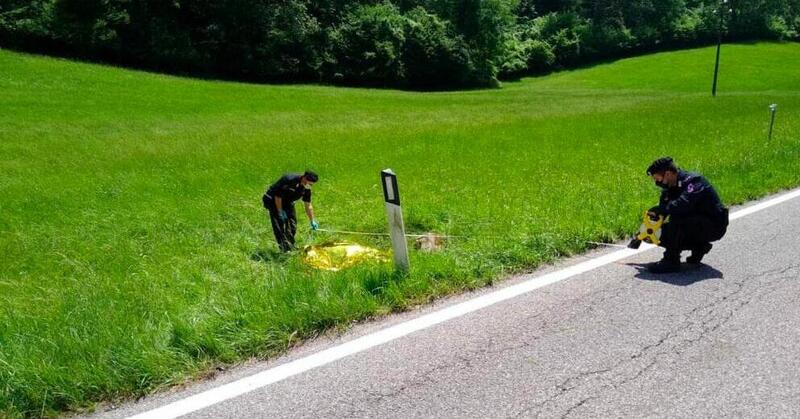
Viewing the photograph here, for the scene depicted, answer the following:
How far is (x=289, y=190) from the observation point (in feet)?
26.6

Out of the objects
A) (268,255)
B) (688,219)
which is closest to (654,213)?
(688,219)

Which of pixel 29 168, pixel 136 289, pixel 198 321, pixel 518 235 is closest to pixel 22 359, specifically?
pixel 198 321

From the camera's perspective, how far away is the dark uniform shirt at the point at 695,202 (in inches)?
218

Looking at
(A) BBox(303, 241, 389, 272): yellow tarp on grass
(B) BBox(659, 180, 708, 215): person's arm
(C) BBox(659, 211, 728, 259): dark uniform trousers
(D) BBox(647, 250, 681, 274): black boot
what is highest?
(B) BBox(659, 180, 708, 215): person's arm

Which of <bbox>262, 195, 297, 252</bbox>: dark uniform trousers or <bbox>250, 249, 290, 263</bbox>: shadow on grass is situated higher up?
<bbox>262, 195, 297, 252</bbox>: dark uniform trousers

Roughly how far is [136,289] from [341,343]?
8.26ft

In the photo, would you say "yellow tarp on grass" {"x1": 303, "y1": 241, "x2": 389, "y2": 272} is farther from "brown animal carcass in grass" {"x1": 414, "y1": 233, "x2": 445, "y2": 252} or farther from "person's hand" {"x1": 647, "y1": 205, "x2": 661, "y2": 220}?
"person's hand" {"x1": 647, "y1": 205, "x2": 661, "y2": 220}

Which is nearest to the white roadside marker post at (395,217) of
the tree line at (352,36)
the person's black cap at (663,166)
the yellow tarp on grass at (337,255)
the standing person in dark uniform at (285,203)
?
the yellow tarp on grass at (337,255)

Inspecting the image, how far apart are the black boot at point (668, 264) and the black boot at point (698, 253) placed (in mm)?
178

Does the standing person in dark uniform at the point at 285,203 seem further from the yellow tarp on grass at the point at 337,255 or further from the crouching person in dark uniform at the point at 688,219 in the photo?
the crouching person in dark uniform at the point at 688,219

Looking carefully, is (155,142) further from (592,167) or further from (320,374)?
(320,374)

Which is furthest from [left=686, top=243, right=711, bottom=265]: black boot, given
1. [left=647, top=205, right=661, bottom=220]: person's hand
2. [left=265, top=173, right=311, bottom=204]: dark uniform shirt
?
[left=265, top=173, right=311, bottom=204]: dark uniform shirt

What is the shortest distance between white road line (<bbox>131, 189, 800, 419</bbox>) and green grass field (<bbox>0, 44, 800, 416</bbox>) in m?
0.28

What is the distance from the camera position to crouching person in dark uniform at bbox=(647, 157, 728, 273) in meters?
5.55
